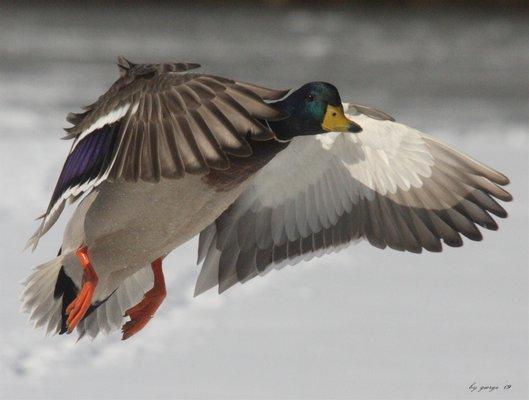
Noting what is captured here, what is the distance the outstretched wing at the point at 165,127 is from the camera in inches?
124

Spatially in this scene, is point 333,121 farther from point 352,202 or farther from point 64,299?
point 64,299

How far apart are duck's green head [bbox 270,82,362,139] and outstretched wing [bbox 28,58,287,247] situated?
0.34 metres

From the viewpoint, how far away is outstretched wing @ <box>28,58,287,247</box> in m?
3.16

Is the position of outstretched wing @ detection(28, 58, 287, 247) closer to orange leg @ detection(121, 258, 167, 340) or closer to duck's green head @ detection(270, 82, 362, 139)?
duck's green head @ detection(270, 82, 362, 139)

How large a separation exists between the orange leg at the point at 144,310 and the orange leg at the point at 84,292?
332 mm

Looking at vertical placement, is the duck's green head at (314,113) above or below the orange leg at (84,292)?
above

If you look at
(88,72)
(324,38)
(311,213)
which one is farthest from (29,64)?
(311,213)

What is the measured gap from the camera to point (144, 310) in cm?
418

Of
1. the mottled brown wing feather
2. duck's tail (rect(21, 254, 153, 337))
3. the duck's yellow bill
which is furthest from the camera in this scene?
duck's tail (rect(21, 254, 153, 337))

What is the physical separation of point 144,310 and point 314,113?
0.89 meters

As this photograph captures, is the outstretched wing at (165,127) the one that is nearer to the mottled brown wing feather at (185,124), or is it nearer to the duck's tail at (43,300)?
the mottled brown wing feather at (185,124)

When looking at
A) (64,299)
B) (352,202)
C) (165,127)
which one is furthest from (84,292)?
(352,202)

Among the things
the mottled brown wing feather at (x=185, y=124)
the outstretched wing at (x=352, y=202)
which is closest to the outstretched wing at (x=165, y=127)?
the mottled brown wing feather at (x=185, y=124)

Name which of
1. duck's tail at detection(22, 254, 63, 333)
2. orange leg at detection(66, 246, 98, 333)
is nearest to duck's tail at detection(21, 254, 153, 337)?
duck's tail at detection(22, 254, 63, 333)
